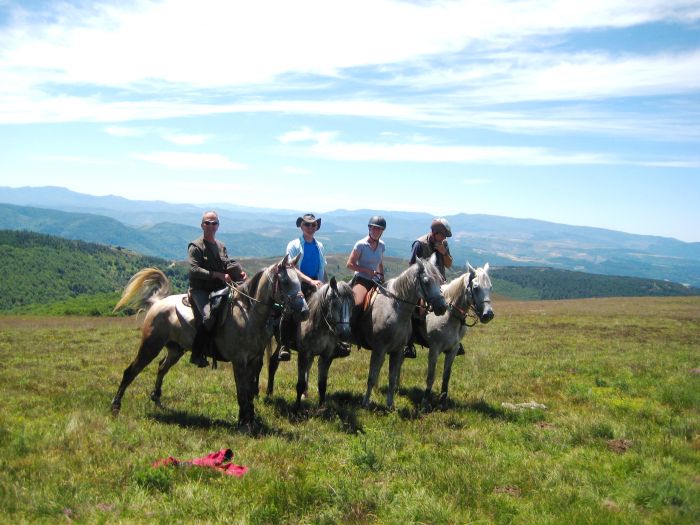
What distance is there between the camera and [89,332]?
88.5ft

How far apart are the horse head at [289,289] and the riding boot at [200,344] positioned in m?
1.71

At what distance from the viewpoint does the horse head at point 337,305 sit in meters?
9.73

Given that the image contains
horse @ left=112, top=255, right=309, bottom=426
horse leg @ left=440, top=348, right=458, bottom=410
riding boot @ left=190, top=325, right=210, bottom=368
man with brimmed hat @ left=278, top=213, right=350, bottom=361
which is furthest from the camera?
horse leg @ left=440, top=348, right=458, bottom=410

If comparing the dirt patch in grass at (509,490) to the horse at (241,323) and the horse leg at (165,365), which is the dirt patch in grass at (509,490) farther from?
the horse leg at (165,365)

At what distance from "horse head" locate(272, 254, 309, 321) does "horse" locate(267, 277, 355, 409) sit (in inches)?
38.4

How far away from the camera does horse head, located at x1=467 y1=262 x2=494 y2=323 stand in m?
10.6

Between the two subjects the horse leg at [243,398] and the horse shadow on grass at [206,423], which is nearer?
the horse shadow on grass at [206,423]

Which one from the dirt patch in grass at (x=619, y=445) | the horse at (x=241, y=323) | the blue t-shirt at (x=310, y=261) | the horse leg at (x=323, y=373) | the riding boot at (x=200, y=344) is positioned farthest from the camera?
the blue t-shirt at (x=310, y=261)

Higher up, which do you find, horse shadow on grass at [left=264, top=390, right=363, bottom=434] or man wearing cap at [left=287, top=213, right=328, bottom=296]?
man wearing cap at [left=287, top=213, right=328, bottom=296]

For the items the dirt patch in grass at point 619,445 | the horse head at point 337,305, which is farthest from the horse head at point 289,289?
the dirt patch in grass at point 619,445

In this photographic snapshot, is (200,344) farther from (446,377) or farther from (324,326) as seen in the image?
(446,377)

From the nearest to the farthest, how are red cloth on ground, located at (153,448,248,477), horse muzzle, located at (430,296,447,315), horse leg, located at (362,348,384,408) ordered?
red cloth on ground, located at (153,448,248,477) → horse muzzle, located at (430,296,447,315) → horse leg, located at (362,348,384,408)

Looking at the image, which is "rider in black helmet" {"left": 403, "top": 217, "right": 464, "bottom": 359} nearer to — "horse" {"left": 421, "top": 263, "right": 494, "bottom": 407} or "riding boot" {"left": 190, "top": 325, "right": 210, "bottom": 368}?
"horse" {"left": 421, "top": 263, "right": 494, "bottom": 407}

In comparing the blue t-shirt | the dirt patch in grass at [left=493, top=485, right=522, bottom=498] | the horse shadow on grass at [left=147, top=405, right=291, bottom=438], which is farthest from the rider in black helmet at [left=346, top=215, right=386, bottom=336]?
the dirt patch in grass at [left=493, top=485, right=522, bottom=498]
